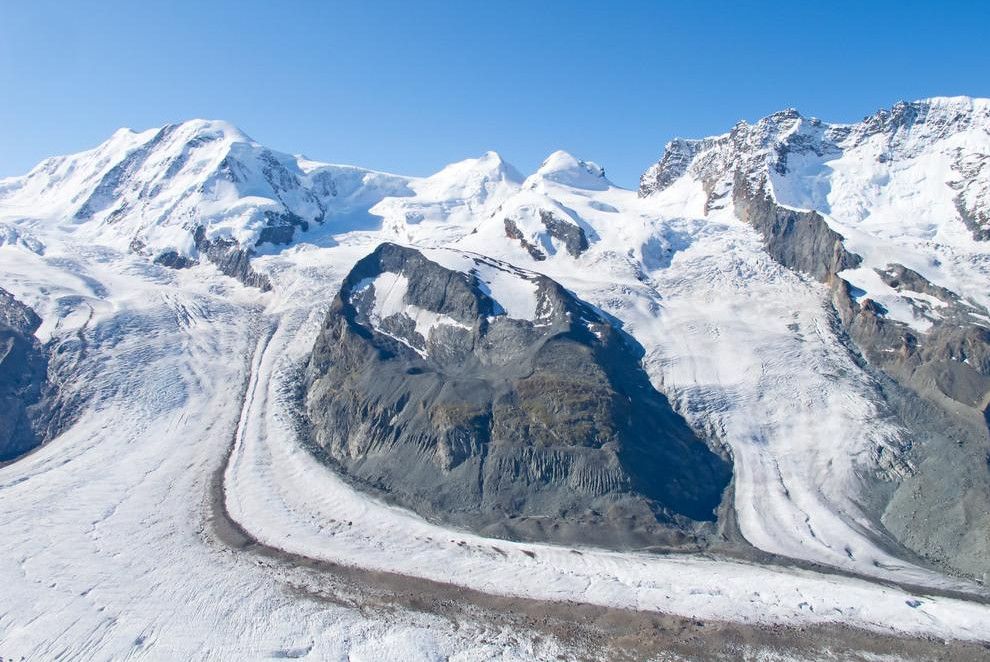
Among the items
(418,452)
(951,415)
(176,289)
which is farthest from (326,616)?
(176,289)

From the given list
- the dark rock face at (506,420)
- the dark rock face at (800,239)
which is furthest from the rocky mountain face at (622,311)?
the dark rock face at (800,239)

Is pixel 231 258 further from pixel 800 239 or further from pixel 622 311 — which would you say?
pixel 800 239

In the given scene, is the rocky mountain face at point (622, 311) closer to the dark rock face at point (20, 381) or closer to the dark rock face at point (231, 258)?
the dark rock face at point (231, 258)

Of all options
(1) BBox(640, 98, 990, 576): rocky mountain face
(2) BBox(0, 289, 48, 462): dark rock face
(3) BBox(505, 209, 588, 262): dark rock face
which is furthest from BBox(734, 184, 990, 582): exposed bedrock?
(2) BBox(0, 289, 48, 462): dark rock face

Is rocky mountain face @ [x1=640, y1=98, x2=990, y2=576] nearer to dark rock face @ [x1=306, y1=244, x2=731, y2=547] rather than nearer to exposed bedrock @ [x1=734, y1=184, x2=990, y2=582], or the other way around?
exposed bedrock @ [x1=734, y1=184, x2=990, y2=582]

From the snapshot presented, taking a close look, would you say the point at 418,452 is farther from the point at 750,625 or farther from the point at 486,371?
the point at 750,625
